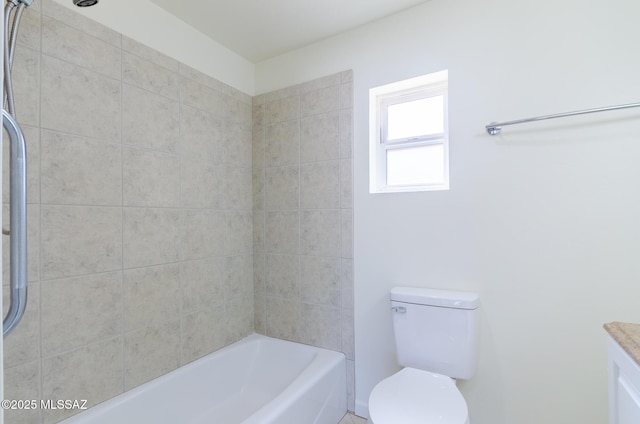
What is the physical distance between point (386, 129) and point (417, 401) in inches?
57.1

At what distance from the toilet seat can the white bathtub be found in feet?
1.35

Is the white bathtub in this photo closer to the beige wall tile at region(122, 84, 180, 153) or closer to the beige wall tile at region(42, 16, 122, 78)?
the beige wall tile at region(122, 84, 180, 153)

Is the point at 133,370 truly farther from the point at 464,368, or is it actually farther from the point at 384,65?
the point at 384,65

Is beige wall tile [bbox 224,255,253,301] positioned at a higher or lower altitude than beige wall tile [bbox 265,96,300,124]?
lower

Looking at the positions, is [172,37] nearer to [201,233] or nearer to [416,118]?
[201,233]

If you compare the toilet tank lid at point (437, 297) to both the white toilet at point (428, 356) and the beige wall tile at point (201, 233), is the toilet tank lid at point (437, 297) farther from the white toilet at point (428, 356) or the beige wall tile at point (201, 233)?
the beige wall tile at point (201, 233)

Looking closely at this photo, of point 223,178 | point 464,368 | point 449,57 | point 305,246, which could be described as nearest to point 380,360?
point 464,368

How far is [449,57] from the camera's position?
1.68 metres

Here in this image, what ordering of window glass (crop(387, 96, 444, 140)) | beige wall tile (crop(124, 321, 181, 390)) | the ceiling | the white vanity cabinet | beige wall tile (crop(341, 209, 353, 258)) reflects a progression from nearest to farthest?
1. the white vanity cabinet
2. beige wall tile (crop(124, 321, 181, 390))
3. the ceiling
4. window glass (crop(387, 96, 444, 140))
5. beige wall tile (crop(341, 209, 353, 258))

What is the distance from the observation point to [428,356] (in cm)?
158

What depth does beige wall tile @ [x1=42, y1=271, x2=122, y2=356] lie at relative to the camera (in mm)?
1323

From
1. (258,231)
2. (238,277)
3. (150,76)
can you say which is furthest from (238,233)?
(150,76)

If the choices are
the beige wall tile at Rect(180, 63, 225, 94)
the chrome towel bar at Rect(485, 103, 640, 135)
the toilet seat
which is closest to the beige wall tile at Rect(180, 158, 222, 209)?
the beige wall tile at Rect(180, 63, 225, 94)

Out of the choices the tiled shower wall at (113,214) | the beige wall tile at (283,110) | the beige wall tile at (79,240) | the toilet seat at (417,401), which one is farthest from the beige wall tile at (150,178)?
the toilet seat at (417,401)
